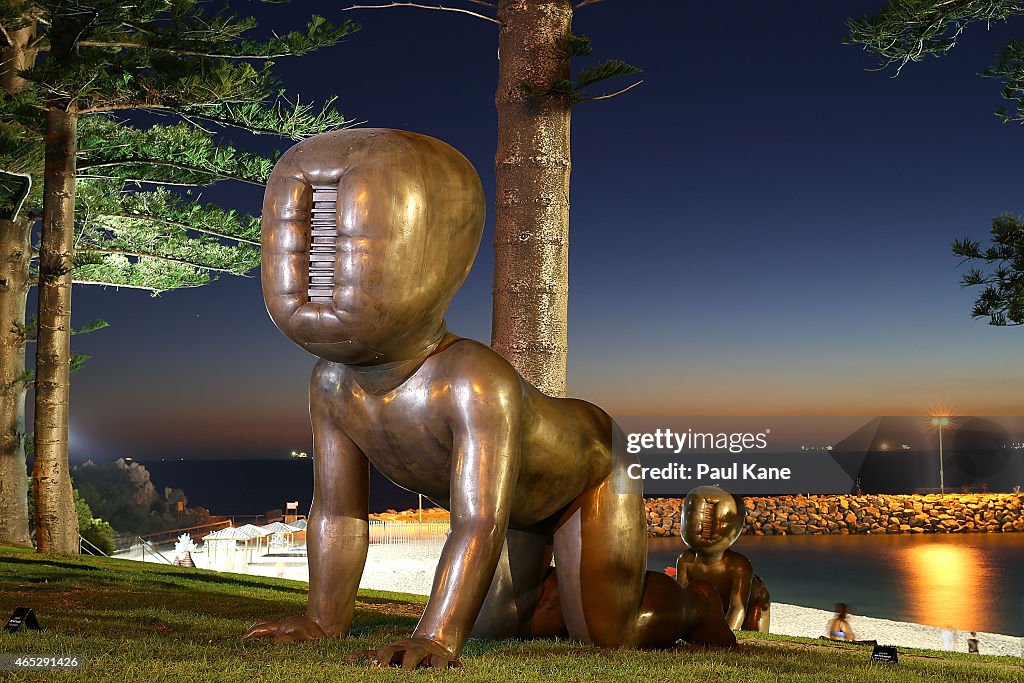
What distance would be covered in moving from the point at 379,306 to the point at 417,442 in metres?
0.38

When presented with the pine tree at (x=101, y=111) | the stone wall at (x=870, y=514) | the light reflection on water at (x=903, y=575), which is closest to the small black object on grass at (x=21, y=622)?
the pine tree at (x=101, y=111)

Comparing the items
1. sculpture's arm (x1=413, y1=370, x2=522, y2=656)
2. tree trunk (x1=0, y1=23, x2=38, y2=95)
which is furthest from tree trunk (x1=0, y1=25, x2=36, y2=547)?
sculpture's arm (x1=413, y1=370, x2=522, y2=656)

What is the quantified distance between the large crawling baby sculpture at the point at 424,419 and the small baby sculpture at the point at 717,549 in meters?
2.18

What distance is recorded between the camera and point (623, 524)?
258 centimetres

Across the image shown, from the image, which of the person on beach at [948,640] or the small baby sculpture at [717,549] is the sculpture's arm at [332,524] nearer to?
the small baby sculpture at [717,549]

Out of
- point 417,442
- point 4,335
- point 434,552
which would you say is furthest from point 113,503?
point 417,442

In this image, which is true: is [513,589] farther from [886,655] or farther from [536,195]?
[536,195]

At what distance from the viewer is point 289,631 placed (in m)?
2.32

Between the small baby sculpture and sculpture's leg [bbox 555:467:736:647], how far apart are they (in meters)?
2.10

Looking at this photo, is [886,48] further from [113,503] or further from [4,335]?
[113,503]

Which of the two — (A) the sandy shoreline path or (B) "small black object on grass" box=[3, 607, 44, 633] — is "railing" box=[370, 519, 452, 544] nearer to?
(A) the sandy shoreline path

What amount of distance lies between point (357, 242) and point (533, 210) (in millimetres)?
2137

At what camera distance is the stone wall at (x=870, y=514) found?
38.7 feet

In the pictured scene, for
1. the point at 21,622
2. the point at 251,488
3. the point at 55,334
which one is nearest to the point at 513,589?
the point at 21,622
